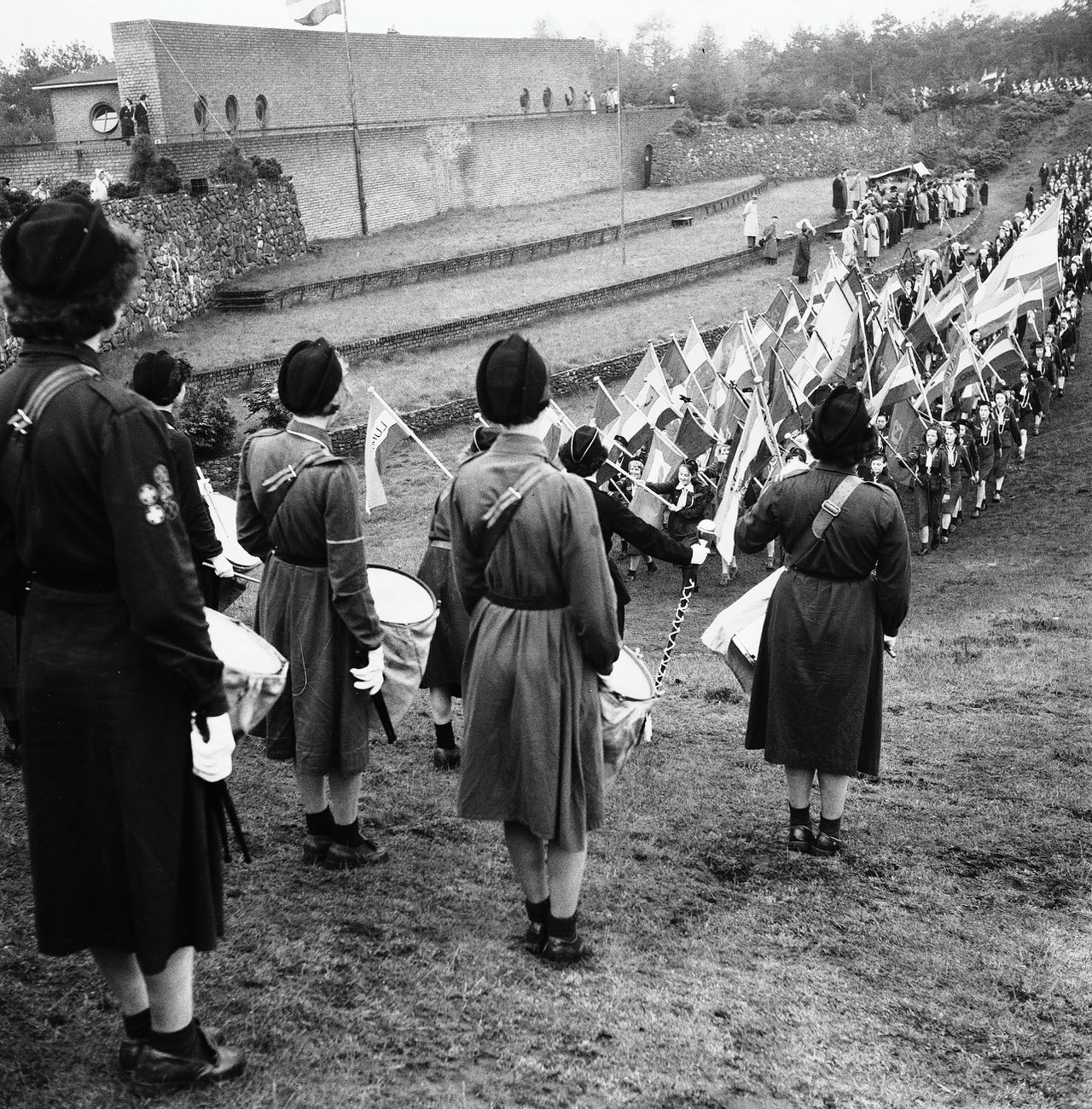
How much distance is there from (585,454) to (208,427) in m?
11.2

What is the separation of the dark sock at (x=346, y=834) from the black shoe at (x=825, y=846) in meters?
1.96

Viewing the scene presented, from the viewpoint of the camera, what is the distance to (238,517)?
15.8ft

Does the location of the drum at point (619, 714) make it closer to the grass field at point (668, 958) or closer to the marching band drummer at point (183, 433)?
the grass field at point (668, 958)

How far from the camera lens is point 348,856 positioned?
4.78 m

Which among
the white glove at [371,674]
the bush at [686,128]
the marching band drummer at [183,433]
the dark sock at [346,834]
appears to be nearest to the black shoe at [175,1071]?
the white glove at [371,674]

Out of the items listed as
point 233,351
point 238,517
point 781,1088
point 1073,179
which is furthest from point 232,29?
point 781,1088

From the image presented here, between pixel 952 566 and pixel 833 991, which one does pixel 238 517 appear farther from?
pixel 952 566

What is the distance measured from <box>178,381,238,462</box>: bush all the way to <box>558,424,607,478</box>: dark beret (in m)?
10.5

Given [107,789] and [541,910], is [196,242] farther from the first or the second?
[107,789]

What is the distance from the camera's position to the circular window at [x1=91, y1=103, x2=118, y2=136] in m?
35.6

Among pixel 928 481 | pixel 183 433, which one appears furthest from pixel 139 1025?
pixel 928 481

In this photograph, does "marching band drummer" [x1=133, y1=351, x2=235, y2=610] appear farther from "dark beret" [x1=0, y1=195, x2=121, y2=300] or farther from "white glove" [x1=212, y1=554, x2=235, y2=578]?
"dark beret" [x1=0, y1=195, x2=121, y2=300]

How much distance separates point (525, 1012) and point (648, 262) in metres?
30.1

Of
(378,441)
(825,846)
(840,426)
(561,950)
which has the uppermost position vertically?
(840,426)
